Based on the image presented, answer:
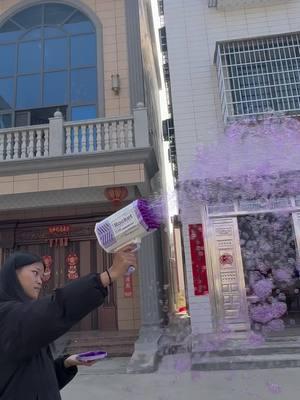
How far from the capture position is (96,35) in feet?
29.6

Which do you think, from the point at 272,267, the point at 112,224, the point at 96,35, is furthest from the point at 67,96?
the point at 112,224

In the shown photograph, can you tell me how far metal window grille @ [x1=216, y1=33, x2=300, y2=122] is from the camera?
24.0 ft

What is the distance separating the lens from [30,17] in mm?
9383

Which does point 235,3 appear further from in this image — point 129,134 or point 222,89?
point 129,134

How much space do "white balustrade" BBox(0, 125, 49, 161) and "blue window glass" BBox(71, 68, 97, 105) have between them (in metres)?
1.53

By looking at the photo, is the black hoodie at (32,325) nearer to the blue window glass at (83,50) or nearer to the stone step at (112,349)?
the stone step at (112,349)

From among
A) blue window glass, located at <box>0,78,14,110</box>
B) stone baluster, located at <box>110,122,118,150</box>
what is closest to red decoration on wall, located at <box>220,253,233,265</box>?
stone baluster, located at <box>110,122,118,150</box>

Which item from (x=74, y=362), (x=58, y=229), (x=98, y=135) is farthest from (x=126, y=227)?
(x=58, y=229)

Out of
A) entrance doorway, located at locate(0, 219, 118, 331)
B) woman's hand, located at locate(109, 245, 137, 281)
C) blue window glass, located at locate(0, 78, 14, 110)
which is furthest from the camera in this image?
blue window glass, located at locate(0, 78, 14, 110)

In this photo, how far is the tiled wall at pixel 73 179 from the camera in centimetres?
709

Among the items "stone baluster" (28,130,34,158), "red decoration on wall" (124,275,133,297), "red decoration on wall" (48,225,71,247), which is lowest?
"red decoration on wall" (124,275,133,297)

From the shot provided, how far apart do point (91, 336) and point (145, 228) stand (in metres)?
6.70

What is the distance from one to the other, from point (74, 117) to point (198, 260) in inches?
167

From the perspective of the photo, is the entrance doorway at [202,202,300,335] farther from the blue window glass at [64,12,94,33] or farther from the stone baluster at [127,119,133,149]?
the blue window glass at [64,12,94,33]
